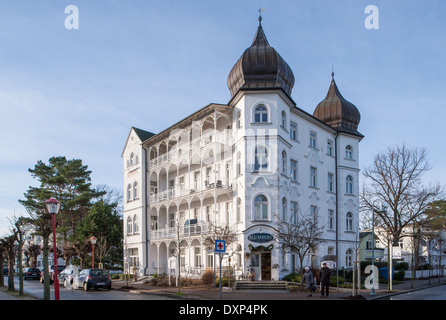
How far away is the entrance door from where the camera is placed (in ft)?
101

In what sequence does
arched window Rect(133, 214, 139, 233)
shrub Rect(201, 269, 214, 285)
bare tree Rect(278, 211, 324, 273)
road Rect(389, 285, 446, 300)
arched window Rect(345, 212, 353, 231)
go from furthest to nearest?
arched window Rect(133, 214, 139, 233) < arched window Rect(345, 212, 353, 231) < shrub Rect(201, 269, 214, 285) < bare tree Rect(278, 211, 324, 273) < road Rect(389, 285, 446, 300)

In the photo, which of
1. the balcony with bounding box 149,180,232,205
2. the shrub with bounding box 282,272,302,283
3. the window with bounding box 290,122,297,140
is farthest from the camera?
the window with bounding box 290,122,297,140

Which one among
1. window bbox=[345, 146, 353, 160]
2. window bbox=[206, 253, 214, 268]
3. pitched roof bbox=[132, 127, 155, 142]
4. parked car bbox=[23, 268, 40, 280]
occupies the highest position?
pitched roof bbox=[132, 127, 155, 142]

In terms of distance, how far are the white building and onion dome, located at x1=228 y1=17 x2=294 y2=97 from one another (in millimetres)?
68

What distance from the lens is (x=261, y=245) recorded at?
3045 cm

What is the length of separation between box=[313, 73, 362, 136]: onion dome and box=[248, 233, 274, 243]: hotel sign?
14.6 metres

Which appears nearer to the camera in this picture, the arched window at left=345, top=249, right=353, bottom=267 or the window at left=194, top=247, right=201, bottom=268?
the window at left=194, top=247, right=201, bottom=268

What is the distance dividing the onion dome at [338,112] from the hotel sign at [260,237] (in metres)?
14.6

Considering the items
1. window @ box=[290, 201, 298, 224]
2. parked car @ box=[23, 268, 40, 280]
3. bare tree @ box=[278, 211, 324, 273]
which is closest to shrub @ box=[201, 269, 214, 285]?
bare tree @ box=[278, 211, 324, 273]

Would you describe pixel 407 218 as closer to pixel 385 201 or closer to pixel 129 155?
pixel 385 201

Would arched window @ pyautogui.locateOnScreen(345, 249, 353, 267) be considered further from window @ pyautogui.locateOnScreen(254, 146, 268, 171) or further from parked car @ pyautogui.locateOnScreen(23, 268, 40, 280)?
parked car @ pyautogui.locateOnScreen(23, 268, 40, 280)

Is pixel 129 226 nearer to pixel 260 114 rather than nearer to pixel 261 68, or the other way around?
pixel 260 114

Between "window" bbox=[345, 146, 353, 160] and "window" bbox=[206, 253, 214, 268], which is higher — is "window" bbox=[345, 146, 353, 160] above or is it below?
above

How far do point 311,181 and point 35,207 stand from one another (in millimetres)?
35806
